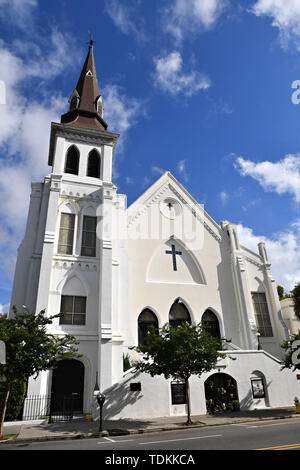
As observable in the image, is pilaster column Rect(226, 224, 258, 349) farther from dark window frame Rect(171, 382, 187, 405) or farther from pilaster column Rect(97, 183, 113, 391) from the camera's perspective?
pilaster column Rect(97, 183, 113, 391)

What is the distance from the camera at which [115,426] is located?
43.5 feet

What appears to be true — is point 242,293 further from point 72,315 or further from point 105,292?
point 72,315

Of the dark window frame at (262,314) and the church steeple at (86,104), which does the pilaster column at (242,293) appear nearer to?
the dark window frame at (262,314)

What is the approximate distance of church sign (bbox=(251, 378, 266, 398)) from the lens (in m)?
17.9

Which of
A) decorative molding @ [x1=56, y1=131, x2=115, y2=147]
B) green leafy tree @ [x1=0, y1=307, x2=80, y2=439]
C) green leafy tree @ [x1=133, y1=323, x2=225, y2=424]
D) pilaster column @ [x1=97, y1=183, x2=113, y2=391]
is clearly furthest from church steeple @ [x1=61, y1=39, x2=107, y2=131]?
green leafy tree @ [x1=133, y1=323, x2=225, y2=424]

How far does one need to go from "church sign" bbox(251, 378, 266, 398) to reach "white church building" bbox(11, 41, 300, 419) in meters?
0.05

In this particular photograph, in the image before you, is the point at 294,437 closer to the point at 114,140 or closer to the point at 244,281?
the point at 244,281

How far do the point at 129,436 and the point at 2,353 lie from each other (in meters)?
5.60

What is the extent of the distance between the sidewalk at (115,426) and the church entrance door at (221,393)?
0.73 meters

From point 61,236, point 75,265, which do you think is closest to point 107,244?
point 75,265

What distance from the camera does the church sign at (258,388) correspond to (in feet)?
58.6

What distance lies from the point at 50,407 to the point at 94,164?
16.2 metres
